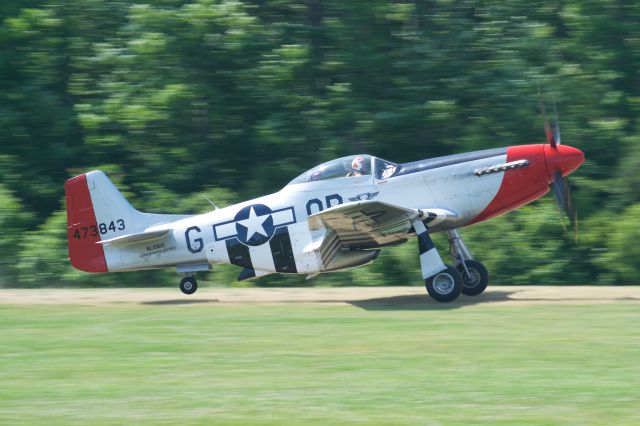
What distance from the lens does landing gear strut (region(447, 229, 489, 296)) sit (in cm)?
1510

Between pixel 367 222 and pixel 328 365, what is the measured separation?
479cm

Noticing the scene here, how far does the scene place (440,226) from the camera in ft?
48.6

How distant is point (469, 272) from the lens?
15.1m

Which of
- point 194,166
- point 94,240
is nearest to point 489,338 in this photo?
point 94,240

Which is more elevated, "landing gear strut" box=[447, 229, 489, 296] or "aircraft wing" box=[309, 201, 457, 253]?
"aircraft wing" box=[309, 201, 457, 253]

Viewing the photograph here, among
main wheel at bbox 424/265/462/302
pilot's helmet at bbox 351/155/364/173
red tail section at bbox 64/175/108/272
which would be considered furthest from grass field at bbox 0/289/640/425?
pilot's helmet at bbox 351/155/364/173

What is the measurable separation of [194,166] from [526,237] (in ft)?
28.0

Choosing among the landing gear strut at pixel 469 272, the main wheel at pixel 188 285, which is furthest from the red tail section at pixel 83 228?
the landing gear strut at pixel 469 272

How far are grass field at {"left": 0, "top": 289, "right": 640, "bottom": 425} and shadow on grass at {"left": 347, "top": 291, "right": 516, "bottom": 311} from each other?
0.23 feet

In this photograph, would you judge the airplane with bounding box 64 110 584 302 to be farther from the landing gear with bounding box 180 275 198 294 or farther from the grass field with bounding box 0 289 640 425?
the grass field with bounding box 0 289 640 425

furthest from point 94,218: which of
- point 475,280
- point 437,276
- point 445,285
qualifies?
point 475,280

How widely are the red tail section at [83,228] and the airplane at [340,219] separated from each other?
0.02 m

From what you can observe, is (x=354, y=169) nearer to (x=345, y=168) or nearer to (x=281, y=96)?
(x=345, y=168)

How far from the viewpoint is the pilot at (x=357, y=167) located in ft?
48.6
